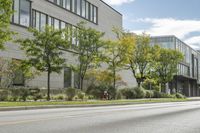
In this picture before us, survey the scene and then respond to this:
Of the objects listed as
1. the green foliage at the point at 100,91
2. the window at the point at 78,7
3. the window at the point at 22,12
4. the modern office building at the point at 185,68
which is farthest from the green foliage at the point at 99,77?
the modern office building at the point at 185,68

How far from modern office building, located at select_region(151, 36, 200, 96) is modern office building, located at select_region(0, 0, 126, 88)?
3541cm

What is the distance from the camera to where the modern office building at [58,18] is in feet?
157

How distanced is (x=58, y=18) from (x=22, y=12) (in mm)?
9497

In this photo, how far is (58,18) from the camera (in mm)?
57750

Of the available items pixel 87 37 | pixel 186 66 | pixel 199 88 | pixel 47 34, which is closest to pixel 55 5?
pixel 87 37

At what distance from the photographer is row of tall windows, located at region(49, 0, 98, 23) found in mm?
60044

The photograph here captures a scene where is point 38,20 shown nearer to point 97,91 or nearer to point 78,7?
point 97,91

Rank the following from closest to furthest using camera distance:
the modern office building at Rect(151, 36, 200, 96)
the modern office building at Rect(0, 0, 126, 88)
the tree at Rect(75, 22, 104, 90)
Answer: the modern office building at Rect(0, 0, 126, 88)
the tree at Rect(75, 22, 104, 90)
the modern office building at Rect(151, 36, 200, 96)

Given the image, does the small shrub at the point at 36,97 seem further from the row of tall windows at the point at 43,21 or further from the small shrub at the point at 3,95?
the row of tall windows at the point at 43,21

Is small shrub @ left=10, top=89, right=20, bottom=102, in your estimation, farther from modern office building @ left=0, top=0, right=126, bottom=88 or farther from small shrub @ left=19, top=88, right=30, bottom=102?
modern office building @ left=0, top=0, right=126, bottom=88

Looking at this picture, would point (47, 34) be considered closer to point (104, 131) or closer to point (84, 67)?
point (84, 67)

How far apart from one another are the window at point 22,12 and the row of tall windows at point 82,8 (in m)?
7.52

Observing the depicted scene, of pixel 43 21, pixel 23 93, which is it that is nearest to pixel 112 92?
pixel 43 21

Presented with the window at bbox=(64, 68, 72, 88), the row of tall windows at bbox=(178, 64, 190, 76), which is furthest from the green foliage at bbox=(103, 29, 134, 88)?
the row of tall windows at bbox=(178, 64, 190, 76)
